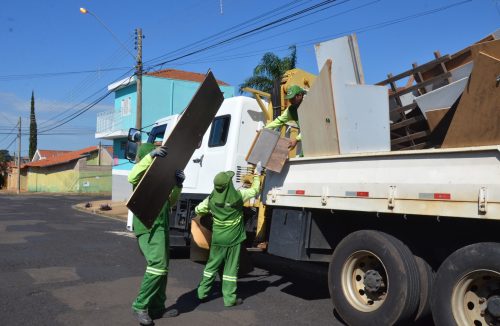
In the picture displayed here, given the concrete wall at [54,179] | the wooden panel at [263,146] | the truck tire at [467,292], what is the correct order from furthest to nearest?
1. the concrete wall at [54,179]
2. the wooden panel at [263,146]
3. the truck tire at [467,292]

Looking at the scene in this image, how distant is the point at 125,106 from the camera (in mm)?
36031

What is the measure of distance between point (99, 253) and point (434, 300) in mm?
6840

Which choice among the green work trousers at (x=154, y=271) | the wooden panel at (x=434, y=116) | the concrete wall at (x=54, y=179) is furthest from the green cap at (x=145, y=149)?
the concrete wall at (x=54, y=179)

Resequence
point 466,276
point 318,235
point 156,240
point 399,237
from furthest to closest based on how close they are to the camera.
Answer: point 318,235 → point 156,240 → point 399,237 → point 466,276

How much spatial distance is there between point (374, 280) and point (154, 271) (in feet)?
6.90

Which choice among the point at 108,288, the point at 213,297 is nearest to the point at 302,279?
the point at 213,297

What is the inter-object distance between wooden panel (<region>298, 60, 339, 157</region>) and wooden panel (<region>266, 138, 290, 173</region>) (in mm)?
279

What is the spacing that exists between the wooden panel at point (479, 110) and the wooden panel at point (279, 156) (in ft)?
6.33

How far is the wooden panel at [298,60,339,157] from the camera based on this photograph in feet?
17.0

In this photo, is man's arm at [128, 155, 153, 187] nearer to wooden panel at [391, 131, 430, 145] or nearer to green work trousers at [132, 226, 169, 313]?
green work trousers at [132, 226, 169, 313]

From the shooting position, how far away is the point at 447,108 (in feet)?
15.3

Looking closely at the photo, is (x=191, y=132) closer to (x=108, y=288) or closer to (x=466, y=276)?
(x=108, y=288)

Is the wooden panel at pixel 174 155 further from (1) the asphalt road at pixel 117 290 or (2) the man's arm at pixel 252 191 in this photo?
(1) the asphalt road at pixel 117 290

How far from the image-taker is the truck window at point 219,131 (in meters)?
7.71
